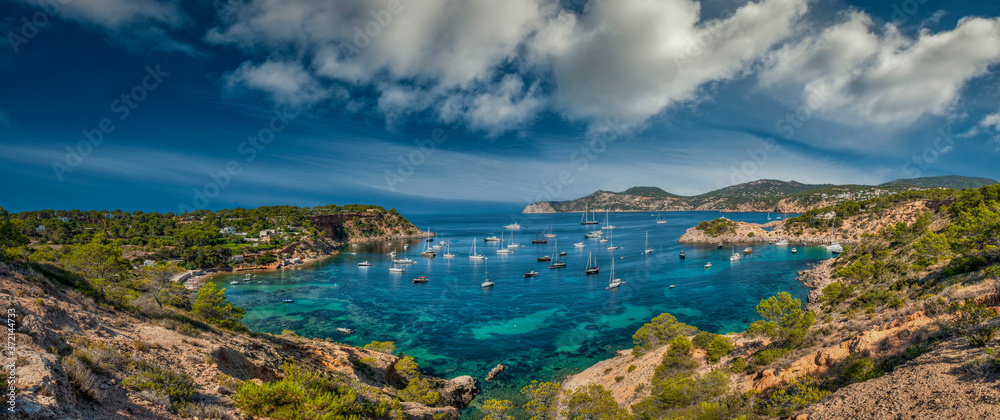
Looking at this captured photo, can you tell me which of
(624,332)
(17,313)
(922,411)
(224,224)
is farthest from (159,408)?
(224,224)

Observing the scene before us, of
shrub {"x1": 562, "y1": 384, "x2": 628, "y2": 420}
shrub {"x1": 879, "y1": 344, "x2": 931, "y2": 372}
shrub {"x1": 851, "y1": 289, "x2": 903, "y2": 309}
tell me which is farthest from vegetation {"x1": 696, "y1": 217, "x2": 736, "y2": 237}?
shrub {"x1": 879, "y1": 344, "x2": 931, "y2": 372}

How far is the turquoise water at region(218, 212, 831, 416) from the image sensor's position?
3534 centimetres

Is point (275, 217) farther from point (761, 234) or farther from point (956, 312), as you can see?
point (761, 234)

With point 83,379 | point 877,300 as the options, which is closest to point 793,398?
point 877,300

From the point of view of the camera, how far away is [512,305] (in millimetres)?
51938

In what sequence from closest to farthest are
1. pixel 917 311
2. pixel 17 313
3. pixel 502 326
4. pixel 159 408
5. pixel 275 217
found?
1. pixel 159 408
2. pixel 17 313
3. pixel 917 311
4. pixel 502 326
5. pixel 275 217

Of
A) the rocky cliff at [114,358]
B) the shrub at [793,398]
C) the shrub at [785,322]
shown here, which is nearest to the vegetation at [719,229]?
the shrub at [785,322]

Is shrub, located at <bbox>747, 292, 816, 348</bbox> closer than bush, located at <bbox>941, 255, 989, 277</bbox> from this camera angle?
Yes

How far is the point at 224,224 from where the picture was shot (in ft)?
374

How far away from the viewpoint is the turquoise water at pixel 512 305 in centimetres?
3534

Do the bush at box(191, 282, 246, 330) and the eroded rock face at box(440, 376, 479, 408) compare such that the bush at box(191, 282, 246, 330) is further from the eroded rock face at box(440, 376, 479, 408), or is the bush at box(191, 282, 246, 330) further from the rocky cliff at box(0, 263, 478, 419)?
the eroded rock face at box(440, 376, 479, 408)

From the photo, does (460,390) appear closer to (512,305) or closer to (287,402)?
(287,402)

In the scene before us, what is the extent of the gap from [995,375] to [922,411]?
228 centimetres

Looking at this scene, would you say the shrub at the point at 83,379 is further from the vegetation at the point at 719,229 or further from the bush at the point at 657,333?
the vegetation at the point at 719,229
